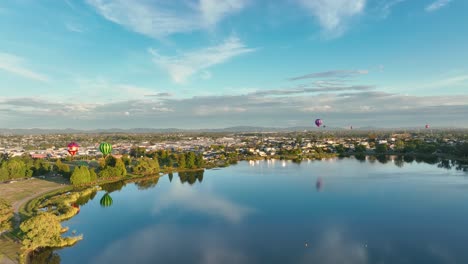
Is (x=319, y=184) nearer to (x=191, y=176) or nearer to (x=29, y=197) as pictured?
(x=191, y=176)

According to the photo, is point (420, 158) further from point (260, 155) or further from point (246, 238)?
point (246, 238)

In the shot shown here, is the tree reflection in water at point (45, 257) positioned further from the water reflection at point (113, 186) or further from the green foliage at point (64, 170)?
the green foliage at point (64, 170)

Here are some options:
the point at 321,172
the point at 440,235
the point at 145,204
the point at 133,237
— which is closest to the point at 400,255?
the point at 440,235

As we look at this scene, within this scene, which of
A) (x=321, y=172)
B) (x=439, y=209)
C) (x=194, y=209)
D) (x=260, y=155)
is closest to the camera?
(x=439, y=209)

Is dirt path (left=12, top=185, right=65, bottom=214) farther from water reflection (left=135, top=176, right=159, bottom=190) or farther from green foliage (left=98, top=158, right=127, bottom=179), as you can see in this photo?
water reflection (left=135, top=176, right=159, bottom=190)

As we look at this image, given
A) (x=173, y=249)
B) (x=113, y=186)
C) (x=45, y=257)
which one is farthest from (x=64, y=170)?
(x=173, y=249)

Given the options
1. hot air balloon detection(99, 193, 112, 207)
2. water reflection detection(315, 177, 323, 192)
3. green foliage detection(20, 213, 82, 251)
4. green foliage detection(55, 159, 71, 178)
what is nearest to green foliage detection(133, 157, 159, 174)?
green foliage detection(55, 159, 71, 178)
